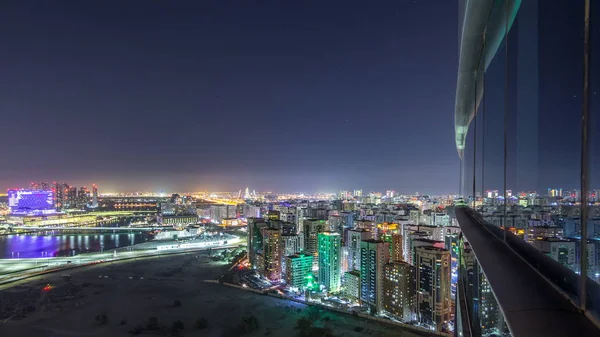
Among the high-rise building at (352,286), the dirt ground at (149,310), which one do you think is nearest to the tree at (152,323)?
the dirt ground at (149,310)

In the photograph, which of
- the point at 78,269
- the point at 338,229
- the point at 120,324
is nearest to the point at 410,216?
the point at 338,229

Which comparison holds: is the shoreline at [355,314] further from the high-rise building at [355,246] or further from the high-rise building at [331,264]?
the high-rise building at [355,246]

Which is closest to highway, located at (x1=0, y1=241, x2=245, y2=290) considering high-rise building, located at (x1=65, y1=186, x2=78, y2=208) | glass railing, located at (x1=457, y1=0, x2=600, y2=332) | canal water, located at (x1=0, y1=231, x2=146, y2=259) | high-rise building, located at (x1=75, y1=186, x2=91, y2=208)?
canal water, located at (x1=0, y1=231, x2=146, y2=259)

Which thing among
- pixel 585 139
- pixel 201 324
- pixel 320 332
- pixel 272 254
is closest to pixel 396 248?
pixel 320 332

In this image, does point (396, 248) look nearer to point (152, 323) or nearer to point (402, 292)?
point (402, 292)

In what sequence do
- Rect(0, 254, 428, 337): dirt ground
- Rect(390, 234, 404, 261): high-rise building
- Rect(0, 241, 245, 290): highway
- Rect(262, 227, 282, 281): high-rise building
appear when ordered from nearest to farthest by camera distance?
1. Rect(0, 254, 428, 337): dirt ground
2. Rect(390, 234, 404, 261): high-rise building
3. Rect(262, 227, 282, 281): high-rise building
4. Rect(0, 241, 245, 290): highway

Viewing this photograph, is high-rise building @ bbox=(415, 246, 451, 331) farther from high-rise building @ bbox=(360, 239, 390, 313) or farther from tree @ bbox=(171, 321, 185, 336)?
tree @ bbox=(171, 321, 185, 336)
